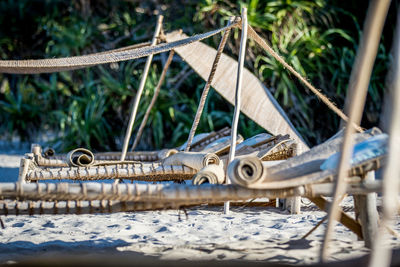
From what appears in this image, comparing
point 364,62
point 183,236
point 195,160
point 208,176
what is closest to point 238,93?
point 195,160

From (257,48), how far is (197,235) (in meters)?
4.60

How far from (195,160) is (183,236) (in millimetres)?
749

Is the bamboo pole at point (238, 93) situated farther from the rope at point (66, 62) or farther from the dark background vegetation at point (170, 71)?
the dark background vegetation at point (170, 71)

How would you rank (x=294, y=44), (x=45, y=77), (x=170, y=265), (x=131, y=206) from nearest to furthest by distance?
(x=170, y=265), (x=131, y=206), (x=294, y=44), (x=45, y=77)

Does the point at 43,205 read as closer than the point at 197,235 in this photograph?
Yes

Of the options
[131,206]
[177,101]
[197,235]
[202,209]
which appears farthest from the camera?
[177,101]

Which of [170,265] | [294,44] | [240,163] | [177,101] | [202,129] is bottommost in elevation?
[170,265]

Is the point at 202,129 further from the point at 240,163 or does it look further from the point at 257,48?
the point at 240,163

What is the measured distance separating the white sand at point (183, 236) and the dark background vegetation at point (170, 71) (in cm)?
321

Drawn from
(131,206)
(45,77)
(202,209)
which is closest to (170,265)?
(131,206)

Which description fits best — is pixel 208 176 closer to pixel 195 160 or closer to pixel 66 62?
pixel 195 160

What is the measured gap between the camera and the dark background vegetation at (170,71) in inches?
268

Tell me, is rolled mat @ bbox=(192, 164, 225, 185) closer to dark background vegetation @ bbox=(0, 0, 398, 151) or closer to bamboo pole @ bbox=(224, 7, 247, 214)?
bamboo pole @ bbox=(224, 7, 247, 214)

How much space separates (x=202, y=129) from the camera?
6934mm
